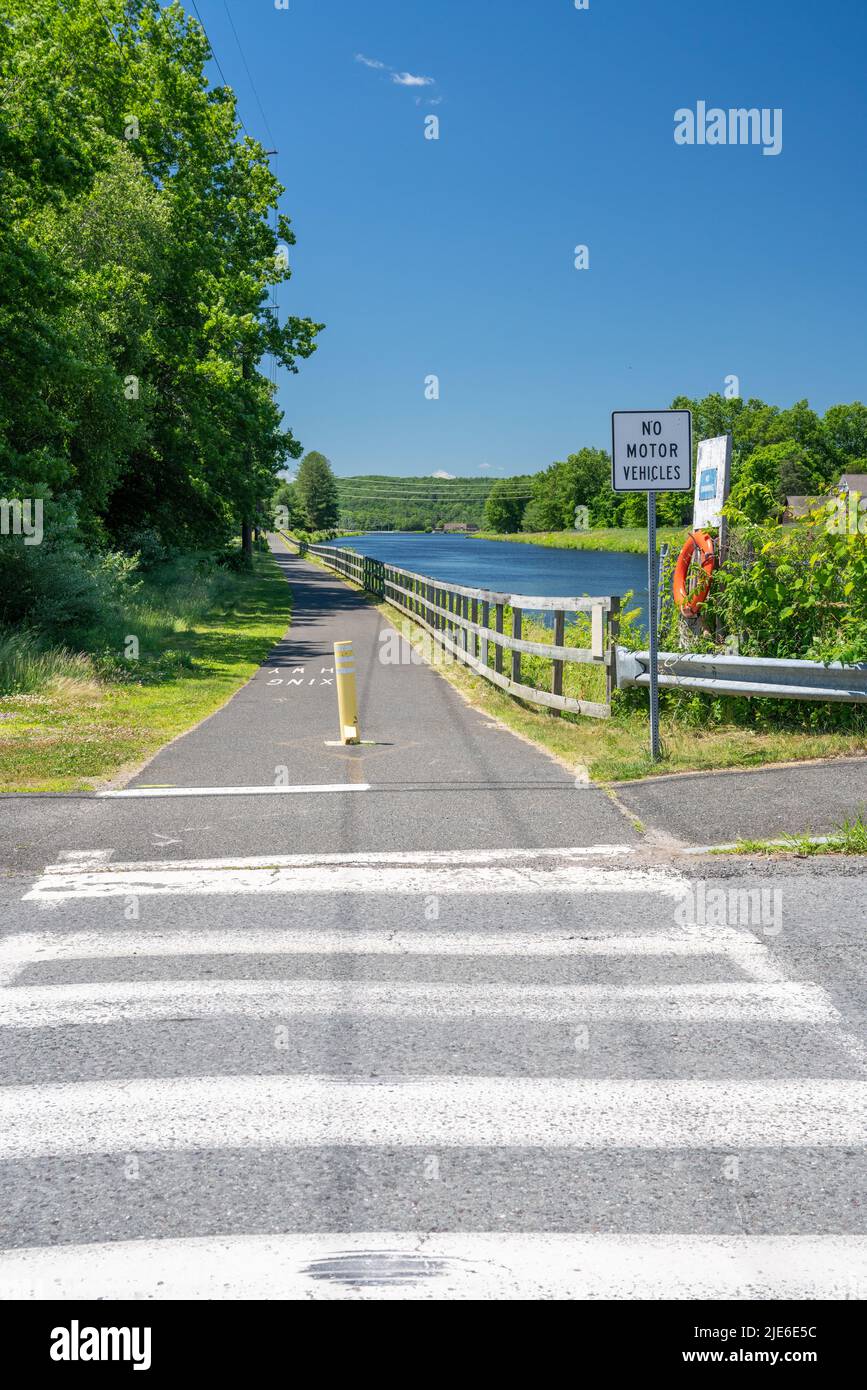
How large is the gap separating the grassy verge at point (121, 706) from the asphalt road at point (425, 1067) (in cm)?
254

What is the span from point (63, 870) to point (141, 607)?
1940cm

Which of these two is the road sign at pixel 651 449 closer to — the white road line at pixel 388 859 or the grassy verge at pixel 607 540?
the white road line at pixel 388 859

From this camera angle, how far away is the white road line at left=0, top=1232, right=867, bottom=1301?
2.98 m

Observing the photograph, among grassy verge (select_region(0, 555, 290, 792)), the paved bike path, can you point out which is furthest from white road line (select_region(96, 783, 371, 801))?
grassy verge (select_region(0, 555, 290, 792))

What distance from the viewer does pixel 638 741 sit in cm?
1123

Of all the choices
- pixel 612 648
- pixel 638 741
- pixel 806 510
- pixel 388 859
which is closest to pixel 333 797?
pixel 388 859

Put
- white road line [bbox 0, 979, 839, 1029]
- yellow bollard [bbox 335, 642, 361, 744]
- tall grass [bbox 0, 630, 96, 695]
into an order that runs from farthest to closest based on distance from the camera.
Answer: tall grass [bbox 0, 630, 96, 695] → yellow bollard [bbox 335, 642, 361, 744] → white road line [bbox 0, 979, 839, 1029]

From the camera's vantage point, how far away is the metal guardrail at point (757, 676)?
396 inches

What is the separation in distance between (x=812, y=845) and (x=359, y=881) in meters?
2.95

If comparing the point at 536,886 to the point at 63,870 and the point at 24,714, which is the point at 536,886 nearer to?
the point at 63,870

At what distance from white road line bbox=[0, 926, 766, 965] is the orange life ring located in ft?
20.1

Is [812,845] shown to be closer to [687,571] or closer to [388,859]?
[388,859]

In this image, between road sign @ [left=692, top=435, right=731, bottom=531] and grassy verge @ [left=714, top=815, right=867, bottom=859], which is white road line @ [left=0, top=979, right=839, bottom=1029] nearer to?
grassy verge @ [left=714, top=815, right=867, bottom=859]

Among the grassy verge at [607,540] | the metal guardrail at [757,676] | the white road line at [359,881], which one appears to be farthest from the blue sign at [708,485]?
the grassy verge at [607,540]
